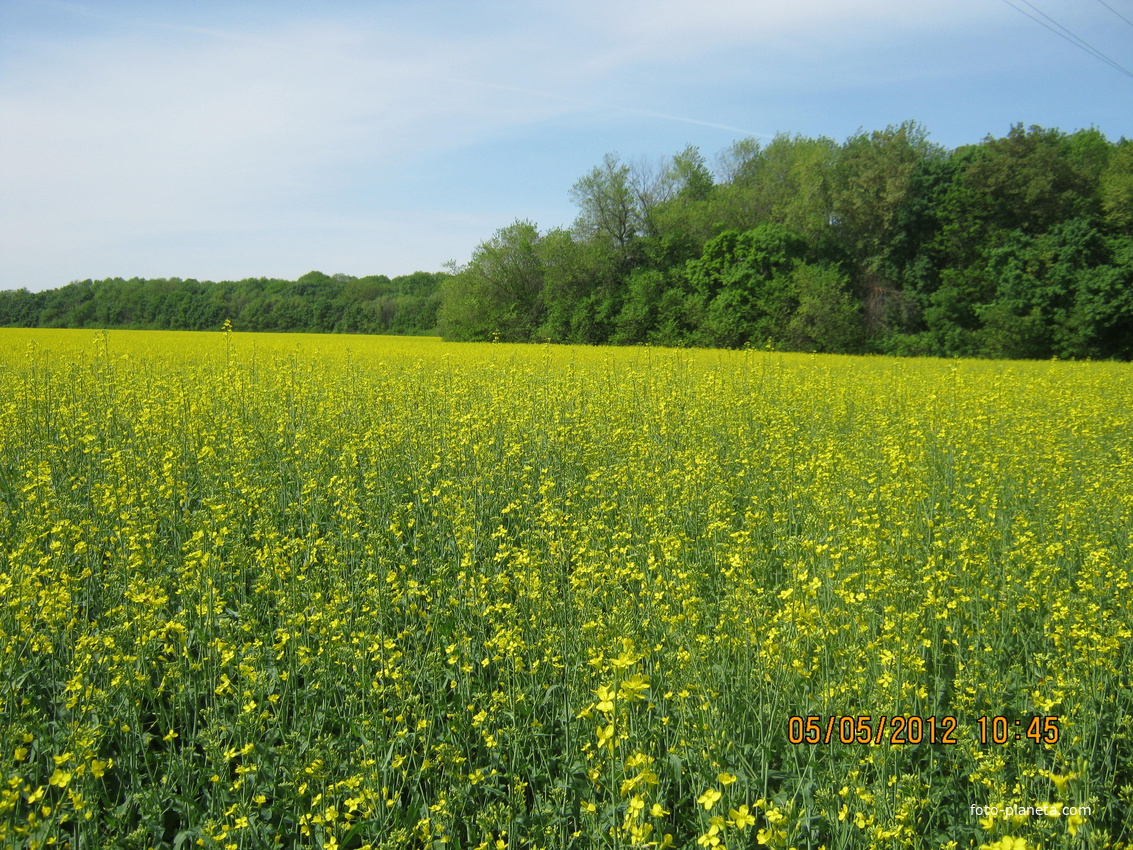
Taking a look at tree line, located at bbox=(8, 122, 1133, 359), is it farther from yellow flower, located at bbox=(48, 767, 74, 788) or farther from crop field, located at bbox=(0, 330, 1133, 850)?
yellow flower, located at bbox=(48, 767, 74, 788)

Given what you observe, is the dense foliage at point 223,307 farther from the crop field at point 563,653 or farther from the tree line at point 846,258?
the crop field at point 563,653

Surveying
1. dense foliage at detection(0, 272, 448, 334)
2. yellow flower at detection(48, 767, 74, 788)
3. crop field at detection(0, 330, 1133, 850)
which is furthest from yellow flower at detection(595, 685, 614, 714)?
dense foliage at detection(0, 272, 448, 334)

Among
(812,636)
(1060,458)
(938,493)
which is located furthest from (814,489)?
(812,636)

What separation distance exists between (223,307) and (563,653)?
6404 cm

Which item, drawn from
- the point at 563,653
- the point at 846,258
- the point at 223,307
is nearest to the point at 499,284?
the point at 846,258

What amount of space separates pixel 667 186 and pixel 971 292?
21.2m

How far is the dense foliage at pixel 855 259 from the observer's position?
3156cm

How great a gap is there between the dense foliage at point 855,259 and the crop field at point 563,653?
2970cm

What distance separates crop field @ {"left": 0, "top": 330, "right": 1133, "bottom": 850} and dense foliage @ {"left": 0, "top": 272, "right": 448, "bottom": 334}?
46.4 meters

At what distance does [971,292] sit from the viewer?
34.8 metres

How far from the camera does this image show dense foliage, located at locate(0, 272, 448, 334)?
53.2 meters
